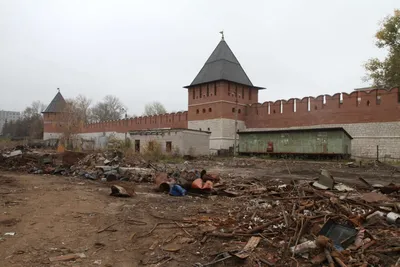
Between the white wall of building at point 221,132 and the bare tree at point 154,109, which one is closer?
the white wall of building at point 221,132

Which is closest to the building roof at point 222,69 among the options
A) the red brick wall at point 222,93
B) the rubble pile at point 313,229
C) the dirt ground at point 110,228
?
the red brick wall at point 222,93

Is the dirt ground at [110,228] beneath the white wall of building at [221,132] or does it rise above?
beneath

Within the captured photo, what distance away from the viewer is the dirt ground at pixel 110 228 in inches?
163

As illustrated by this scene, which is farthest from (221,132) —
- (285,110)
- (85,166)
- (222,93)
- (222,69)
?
→ (85,166)

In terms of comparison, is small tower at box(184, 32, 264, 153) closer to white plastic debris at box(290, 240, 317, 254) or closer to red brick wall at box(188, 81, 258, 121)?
red brick wall at box(188, 81, 258, 121)

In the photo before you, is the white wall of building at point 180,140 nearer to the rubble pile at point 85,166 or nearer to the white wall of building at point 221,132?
the white wall of building at point 221,132

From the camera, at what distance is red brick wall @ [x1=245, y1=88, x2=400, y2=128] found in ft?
76.7

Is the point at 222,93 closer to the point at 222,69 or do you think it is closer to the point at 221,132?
the point at 222,69

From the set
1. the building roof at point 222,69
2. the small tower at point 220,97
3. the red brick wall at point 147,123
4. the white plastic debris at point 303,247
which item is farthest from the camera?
the red brick wall at point 147,123

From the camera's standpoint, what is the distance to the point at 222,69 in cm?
3275

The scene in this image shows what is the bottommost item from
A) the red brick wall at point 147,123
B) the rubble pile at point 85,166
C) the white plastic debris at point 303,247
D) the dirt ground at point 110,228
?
the dirt ground at point 110,228

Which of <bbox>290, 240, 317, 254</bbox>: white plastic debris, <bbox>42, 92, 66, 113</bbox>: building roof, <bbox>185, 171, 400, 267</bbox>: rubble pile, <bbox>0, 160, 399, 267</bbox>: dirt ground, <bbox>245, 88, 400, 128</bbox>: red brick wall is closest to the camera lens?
<bbox>185, 171, 400, 267</bbox>: rubble pile

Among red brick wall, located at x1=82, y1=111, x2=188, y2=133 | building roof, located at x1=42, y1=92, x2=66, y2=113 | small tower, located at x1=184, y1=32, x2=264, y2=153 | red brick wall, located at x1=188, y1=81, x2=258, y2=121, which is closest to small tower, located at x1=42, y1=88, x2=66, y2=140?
building roof, located at x1=42, y1=92, x2=66, y2=113

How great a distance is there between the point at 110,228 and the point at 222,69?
29.0 metres
